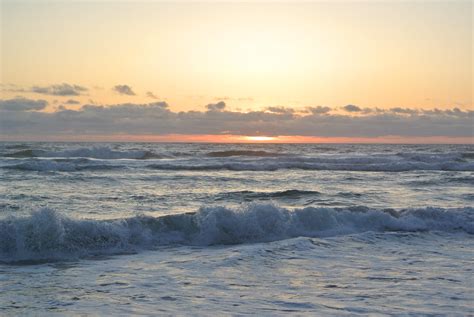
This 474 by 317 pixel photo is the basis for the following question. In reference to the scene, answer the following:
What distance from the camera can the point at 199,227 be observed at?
1112 cm

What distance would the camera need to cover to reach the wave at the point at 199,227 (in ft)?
31.4

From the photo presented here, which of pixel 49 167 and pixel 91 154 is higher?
pixel 91 154

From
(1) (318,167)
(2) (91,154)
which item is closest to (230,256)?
(1) (318,167)

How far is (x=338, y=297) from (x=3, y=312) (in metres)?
4.17

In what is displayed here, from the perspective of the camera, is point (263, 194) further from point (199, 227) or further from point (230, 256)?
point (230, 256)

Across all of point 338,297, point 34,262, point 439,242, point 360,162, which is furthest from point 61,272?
point 360,162

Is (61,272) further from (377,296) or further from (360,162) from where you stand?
(360,162)

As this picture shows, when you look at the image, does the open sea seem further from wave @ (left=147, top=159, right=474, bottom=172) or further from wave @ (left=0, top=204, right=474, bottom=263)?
wave @ (left=147, top=159, right=474, bottom=172)

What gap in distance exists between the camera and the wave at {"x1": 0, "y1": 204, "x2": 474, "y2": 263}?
9.57 meters

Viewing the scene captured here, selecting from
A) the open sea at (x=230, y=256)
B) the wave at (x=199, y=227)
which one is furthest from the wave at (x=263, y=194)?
the wave at (x=199, y=227)

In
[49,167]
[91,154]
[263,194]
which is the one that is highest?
[91,154]

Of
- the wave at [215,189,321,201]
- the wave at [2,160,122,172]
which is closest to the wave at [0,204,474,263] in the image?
the wave at [215,189,321,201]

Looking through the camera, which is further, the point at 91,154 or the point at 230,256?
the point at 91,154

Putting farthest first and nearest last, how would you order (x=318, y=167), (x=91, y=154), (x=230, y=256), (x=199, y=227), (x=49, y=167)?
(x=91, y=154) < (x=318, y=167) < (x=49, y=167) < (x=199, y=227) < (x=230, y=256)
